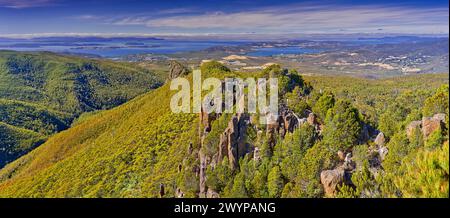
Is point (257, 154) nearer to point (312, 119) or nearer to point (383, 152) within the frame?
point (312, 119)

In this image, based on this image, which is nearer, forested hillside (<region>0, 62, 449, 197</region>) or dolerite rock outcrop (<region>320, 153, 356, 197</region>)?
forested hillside (<region>0, 62, 449, 197</region>)

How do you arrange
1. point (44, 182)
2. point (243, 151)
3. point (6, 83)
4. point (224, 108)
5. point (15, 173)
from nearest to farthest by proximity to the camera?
1. point (243, 151)
2. point (224, 108)
3. point (44, 182)
4. point (15, 173)
5. point (6, 83)

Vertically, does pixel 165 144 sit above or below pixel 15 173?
above

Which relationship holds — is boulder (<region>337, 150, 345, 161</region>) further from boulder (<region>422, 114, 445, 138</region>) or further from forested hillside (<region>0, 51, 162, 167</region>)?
forested hillside (<region>0, 51, 162, 167</region>)

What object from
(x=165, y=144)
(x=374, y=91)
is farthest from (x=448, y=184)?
(x=374, y=91)

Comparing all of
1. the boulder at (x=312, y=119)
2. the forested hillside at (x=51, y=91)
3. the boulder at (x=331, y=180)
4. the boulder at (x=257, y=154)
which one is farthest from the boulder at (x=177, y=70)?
the forested hillside at (x=51, y=91)

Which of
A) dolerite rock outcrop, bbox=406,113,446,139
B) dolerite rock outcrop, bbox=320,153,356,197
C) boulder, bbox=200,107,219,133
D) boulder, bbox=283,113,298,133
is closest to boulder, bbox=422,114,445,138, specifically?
dolerite rock outcrop, bbox=406,113,446,139

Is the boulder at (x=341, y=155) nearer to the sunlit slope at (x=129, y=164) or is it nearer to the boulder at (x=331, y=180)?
the boulder at (x=331, y=180)

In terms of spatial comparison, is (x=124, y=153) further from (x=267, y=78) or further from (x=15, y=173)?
(x=15, y=173)

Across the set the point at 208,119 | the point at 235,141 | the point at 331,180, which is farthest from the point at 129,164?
the point at 331,180
